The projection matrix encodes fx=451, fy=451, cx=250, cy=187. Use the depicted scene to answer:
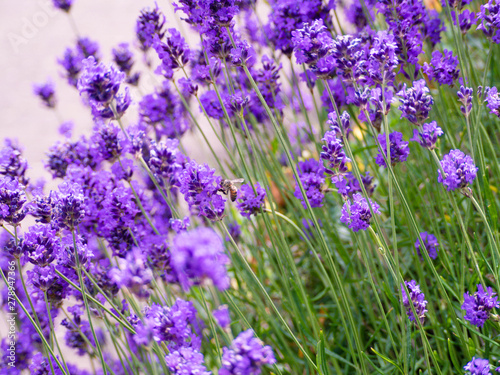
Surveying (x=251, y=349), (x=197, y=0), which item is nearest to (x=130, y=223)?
(x=197, y=0)

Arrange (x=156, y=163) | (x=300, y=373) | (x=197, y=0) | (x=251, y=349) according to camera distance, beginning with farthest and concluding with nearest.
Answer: (x=300, y=373) < (x=197, y=0) < (x=156, y=163) < (x=251, y=349)

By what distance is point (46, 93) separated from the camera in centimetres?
254

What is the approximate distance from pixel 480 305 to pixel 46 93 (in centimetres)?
236

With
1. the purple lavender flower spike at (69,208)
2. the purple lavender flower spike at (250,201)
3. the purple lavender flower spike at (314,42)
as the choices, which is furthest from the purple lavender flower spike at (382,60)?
the purple lavender flower spike at (69,208)

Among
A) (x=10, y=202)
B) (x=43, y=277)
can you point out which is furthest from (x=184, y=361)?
(x=10, y=202)

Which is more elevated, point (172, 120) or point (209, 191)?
point (172, 120)

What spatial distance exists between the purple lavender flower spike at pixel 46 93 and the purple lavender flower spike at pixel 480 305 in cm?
232

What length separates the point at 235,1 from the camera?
4.09 feet

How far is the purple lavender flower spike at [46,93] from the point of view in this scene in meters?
2.53

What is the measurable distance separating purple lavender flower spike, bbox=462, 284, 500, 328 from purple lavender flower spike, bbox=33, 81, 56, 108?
2318 millimetres

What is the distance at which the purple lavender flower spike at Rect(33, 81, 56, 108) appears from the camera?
2531 millimetres

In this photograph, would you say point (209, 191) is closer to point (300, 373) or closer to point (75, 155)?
point (75, 155)

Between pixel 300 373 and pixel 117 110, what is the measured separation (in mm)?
1185

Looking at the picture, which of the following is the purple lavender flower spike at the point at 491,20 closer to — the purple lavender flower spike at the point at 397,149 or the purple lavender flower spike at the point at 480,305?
the purple lavender flower spike at the point at 397,149
